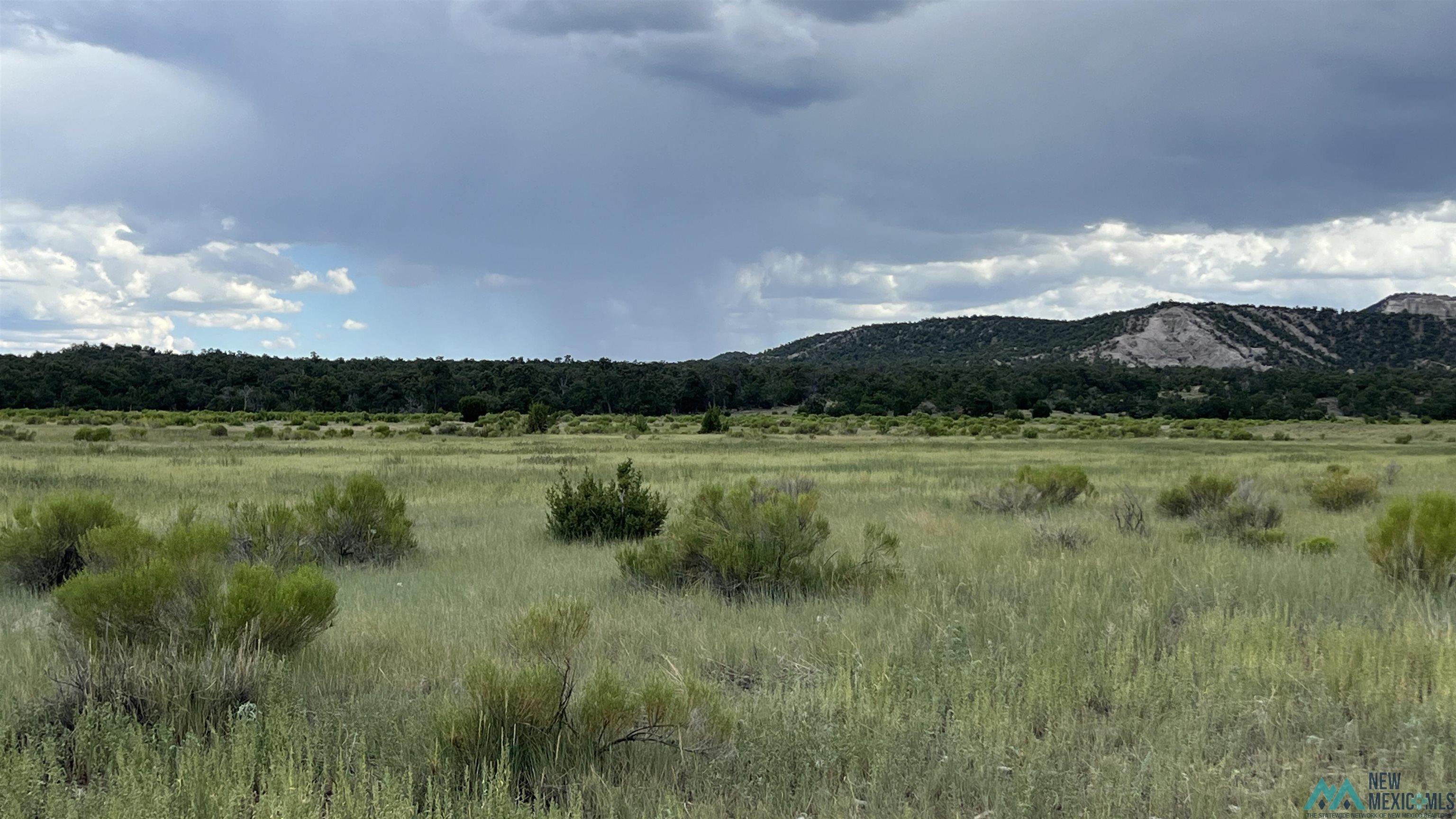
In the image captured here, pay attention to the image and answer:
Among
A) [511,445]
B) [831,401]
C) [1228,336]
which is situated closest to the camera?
[511,445]

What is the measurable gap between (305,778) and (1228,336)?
174103mm

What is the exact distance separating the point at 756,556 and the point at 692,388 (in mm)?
90408

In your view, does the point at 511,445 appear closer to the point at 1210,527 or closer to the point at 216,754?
the point at 1210,527

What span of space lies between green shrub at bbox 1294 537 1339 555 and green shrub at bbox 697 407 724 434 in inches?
1704

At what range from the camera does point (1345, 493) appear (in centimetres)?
1477

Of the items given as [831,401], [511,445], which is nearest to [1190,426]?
[831,401]

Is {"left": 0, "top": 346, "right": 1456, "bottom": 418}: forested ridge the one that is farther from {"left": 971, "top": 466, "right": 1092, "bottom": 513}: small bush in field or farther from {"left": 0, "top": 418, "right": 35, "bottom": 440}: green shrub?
{"left": 971, "top": 466, "right": 1092, "bottom": 513}: small bush in field

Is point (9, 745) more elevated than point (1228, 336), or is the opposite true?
point (1228, 336)

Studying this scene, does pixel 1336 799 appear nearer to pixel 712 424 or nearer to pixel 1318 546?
pixel 1318 546

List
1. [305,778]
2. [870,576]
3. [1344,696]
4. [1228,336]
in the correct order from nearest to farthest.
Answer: [305,778] < [1344,696] < [870,576] < [1228,336]

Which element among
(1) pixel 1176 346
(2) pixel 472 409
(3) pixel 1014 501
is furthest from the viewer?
(1) pixel 1176 346

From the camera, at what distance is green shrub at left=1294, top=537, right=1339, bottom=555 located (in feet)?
31.3

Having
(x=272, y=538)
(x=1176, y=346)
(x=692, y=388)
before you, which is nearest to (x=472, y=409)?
(x=692, y=388)

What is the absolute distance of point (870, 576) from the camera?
7.97m
